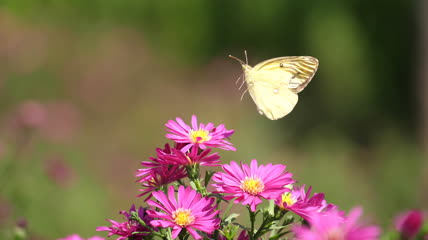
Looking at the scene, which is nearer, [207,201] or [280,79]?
[207,201]

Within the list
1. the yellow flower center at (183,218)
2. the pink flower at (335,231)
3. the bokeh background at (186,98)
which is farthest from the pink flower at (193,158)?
the bokeh background at (186,98)

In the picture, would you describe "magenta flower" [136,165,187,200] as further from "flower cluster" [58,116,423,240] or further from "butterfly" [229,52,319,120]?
"butterfly" [229,52,319,120]

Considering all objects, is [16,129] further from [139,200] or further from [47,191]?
[139,200]

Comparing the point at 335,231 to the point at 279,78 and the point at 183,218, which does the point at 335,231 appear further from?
the point at 279,78

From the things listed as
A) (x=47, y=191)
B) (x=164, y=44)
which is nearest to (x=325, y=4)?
(x=164, y=44)

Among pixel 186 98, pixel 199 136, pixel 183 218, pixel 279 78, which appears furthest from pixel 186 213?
pixel 186 98

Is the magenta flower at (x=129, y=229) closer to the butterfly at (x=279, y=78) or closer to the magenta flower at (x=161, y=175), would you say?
the magenta flower at (x=161, y=175)
